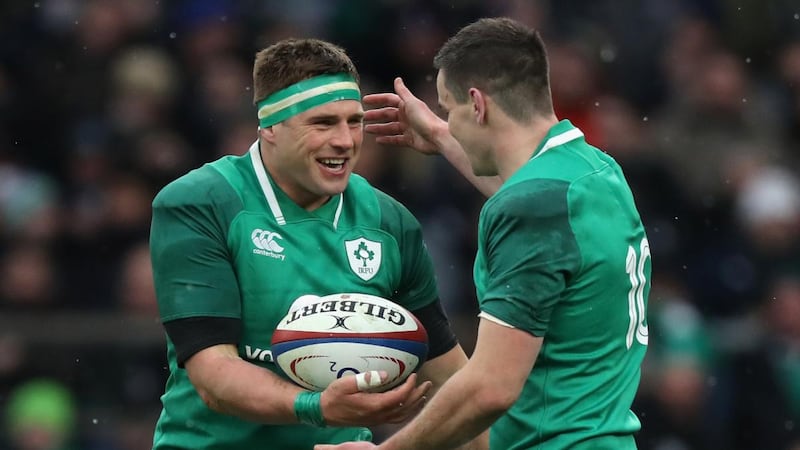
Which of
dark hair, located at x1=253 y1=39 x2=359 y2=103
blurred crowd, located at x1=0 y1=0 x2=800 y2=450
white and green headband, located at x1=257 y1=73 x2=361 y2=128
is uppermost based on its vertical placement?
dark hair, located at x1=253 y1=39 x2=359 y2=103

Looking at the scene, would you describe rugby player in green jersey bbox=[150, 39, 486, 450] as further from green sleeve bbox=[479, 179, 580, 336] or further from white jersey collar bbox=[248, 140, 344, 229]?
green sleeve bbox=[479, 179, 580, 336]

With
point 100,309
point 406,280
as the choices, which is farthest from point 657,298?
point 406,280

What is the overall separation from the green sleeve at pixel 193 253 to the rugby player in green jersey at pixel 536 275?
80cm

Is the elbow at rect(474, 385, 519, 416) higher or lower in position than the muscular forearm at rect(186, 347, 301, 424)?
lower

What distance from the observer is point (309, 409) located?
597 centimetres

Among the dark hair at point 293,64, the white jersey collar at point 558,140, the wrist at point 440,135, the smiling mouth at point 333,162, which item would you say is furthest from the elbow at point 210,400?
the wrist at point 440,135

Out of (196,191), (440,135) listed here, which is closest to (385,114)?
(440,135)

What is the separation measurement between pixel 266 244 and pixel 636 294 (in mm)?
1518

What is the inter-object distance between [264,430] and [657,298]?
18.4ft

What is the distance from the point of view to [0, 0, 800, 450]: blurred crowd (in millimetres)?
11109

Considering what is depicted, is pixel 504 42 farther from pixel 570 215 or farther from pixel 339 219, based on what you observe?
pixel 339 219

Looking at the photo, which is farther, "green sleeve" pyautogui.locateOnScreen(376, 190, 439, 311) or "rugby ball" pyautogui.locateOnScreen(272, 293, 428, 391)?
"green sleeve" pyautogui.locateOnScreen(376, 190, 439, 311)

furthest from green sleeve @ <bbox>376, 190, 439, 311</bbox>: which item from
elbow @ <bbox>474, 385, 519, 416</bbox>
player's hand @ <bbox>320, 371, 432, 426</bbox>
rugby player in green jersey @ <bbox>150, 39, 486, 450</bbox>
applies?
elbow @ <bbox>474, 385, 519, 416</bbox>

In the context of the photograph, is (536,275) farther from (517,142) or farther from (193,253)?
(193,253)
